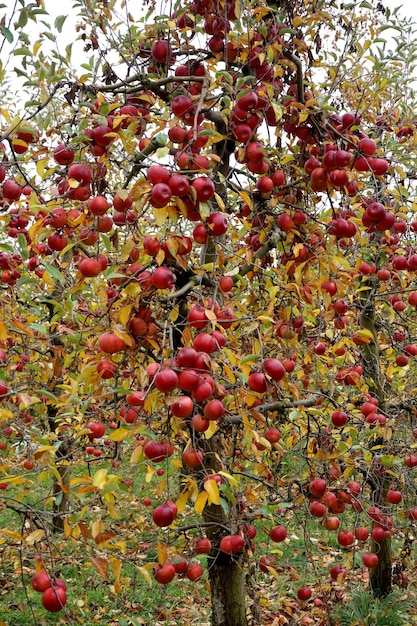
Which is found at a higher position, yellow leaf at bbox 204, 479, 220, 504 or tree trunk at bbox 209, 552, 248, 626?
yellow leaf at bbox 204, 479, 220, 504

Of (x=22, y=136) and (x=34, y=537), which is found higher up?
(x=22, y=136)

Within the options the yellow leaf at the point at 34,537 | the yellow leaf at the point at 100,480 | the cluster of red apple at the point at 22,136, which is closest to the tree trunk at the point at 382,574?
the yellow leaf at the point at 34,537

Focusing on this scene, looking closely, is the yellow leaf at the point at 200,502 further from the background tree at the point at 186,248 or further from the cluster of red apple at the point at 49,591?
the cluster of red apple at the point at 49,591

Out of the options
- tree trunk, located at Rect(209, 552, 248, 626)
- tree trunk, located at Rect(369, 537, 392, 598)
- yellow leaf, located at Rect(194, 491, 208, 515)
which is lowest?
tree trunk, located at Rect(369, 537, 392, 598)

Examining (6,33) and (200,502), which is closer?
(200,502)

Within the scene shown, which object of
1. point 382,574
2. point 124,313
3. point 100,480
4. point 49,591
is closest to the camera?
point 100,480

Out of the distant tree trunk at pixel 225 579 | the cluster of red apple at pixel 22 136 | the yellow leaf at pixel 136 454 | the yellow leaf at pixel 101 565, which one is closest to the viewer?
the yellow leaf at pixel 101 565

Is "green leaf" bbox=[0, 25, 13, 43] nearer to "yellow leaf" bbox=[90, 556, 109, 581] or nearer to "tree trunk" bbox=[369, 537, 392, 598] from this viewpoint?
"yellow leaf" bbox=[90, 556, 109, 581]

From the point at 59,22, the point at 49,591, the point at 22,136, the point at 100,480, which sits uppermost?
the point at 59,22

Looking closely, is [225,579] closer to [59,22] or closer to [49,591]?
[49,591]

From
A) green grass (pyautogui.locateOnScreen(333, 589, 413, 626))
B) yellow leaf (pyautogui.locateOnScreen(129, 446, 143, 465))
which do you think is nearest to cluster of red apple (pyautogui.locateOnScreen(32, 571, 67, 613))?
yellow leaf (pyautogui.locateOnScreen(129, 446, 143, 465))

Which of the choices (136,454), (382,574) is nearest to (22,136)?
(136,454)

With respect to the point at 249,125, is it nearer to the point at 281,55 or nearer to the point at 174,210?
the point at 281,55

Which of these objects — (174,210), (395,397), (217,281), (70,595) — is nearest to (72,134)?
(174,210)
